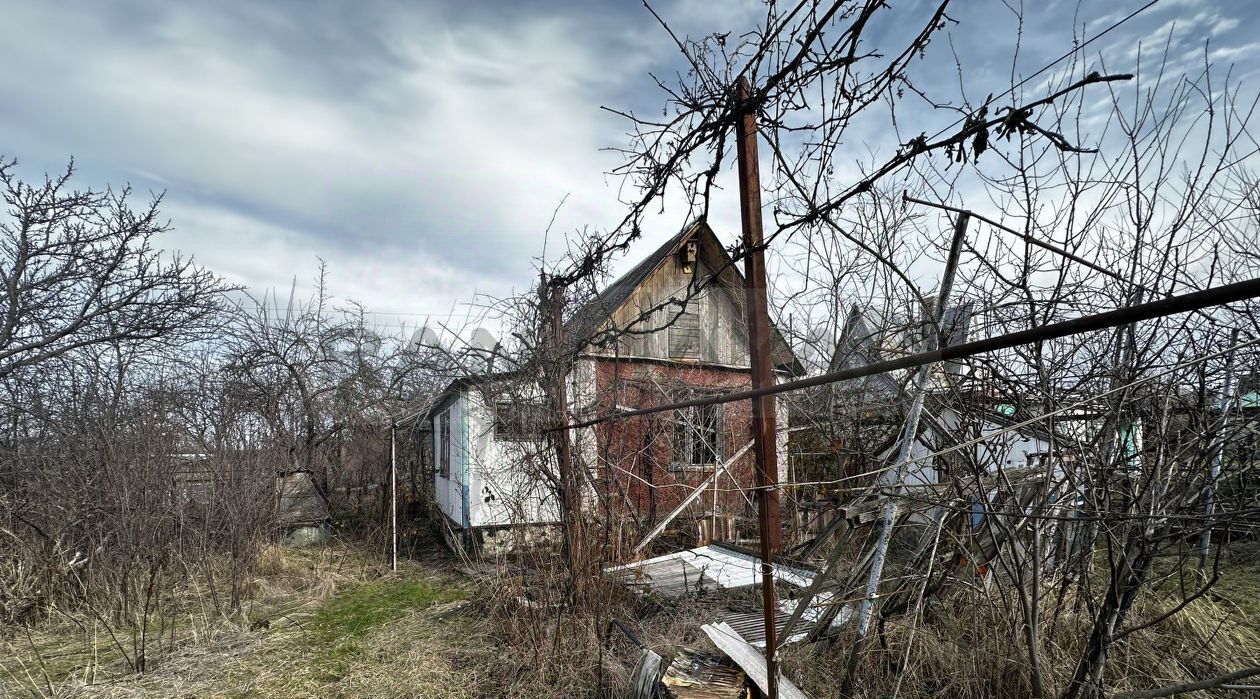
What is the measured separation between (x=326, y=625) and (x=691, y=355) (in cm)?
721

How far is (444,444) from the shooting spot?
519 inches

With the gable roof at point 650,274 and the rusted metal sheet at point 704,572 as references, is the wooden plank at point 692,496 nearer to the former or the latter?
the rusted metal sheet at point 704,572

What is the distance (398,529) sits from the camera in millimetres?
11555

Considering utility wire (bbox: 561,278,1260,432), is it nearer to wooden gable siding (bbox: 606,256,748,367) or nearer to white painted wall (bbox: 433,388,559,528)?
white painted wall (bbox: 433,388,559,528)

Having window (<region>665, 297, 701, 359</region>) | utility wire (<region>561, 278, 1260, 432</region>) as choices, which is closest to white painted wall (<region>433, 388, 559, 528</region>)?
window (<region>665, 297, 701, 359</region>)

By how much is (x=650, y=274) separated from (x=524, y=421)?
5698 millimetres

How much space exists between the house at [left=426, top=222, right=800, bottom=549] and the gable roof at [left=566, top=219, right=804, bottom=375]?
0.03 m

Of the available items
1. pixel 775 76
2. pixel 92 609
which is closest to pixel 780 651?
pixel 775 76

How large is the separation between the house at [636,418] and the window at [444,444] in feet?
0.13

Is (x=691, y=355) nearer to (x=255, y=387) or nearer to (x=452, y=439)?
(x=452, y=439)

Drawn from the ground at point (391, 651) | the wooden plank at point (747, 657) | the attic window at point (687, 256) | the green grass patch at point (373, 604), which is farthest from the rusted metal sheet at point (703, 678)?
the attic window at point (687, 256)

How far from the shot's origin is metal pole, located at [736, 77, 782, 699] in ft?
9.05

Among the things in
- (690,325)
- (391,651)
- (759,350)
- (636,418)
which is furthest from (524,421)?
(690,325)

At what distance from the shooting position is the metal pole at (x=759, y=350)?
109 inches
